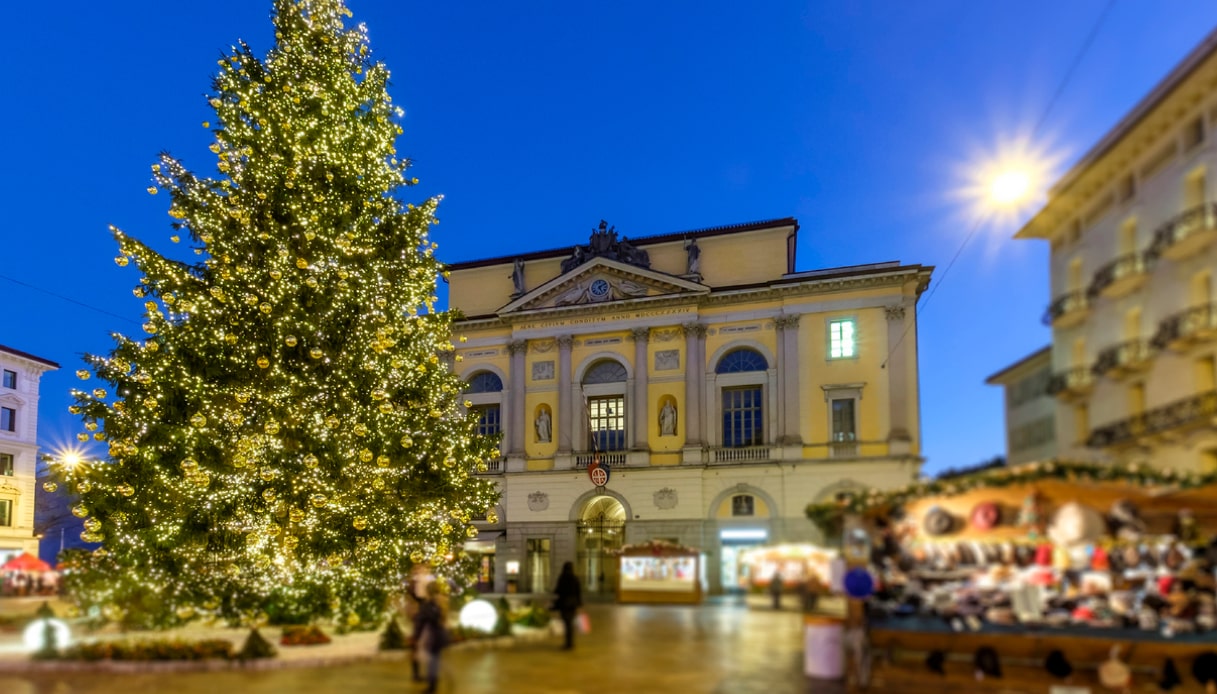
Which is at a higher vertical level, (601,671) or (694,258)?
(694,258)

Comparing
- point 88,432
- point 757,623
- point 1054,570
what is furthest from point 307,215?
point 1054,570

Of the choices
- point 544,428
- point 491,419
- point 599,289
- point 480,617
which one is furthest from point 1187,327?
point 491,419

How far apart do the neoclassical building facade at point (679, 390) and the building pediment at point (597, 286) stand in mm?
70

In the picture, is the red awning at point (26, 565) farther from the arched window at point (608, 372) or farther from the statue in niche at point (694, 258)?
the statue in niche at point (694, 258)

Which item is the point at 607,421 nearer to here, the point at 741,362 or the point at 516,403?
the point at 516,403

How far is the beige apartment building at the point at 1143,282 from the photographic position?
37.8 feet

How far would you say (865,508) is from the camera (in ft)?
47.4

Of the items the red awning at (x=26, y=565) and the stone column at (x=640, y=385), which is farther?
the red awning at (x=26, y=565)

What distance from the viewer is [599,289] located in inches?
1361

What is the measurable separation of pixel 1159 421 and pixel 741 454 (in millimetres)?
11155

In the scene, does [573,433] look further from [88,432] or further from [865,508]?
[865,508]

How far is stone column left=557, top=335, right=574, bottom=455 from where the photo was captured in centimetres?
3378

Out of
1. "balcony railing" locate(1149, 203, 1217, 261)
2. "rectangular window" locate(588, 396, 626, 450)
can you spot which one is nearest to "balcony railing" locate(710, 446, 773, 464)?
"balcony railing" locate(1149, 203, 1217, 261)

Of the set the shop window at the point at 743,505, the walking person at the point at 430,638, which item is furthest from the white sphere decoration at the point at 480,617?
the shop window at the point at 743,505
